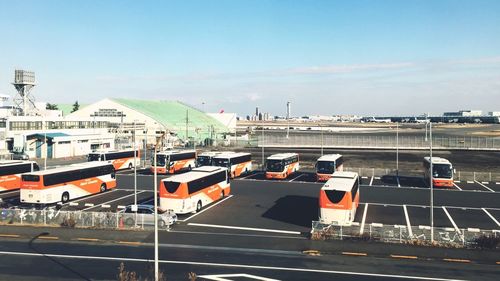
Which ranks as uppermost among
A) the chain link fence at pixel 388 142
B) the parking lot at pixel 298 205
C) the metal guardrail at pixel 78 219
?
the chain link fence at pixel 388 142

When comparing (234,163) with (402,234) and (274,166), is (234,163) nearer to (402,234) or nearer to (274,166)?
(274,166)

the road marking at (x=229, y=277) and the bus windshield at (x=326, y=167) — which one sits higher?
the bus windshield at (x=326, y=167)

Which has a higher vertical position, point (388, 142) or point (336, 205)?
point (388, 142)

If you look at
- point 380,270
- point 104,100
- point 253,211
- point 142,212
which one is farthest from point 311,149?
point 380,270

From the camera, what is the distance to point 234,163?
6081 centimetres

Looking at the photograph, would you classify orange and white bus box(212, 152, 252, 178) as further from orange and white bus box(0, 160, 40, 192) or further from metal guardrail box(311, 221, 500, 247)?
metal guardrail box(311, 221, 500, 247)

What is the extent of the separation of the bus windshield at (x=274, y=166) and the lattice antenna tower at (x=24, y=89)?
67088 millimetres

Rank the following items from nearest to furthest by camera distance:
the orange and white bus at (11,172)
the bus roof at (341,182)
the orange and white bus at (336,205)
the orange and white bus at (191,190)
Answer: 1. the orange and white bus at (336,205)
2. the bus roof at (341,182)
3. the orange and white bus at (191,190)
4. the orange and white bus at (11,172)

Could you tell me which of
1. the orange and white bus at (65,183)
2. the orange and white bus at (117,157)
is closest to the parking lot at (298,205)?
the orange and white bus at (65,183)

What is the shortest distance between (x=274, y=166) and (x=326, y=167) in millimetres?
7825

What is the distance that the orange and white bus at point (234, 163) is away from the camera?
58.6m

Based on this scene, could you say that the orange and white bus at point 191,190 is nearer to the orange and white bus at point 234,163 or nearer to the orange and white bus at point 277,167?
the orange and white bus at point 234,163

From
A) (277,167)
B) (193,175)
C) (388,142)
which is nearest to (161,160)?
(277,167)

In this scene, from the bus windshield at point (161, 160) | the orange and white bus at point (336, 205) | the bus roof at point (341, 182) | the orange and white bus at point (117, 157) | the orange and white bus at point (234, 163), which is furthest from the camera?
the orange and white bus at point (117, 157)
